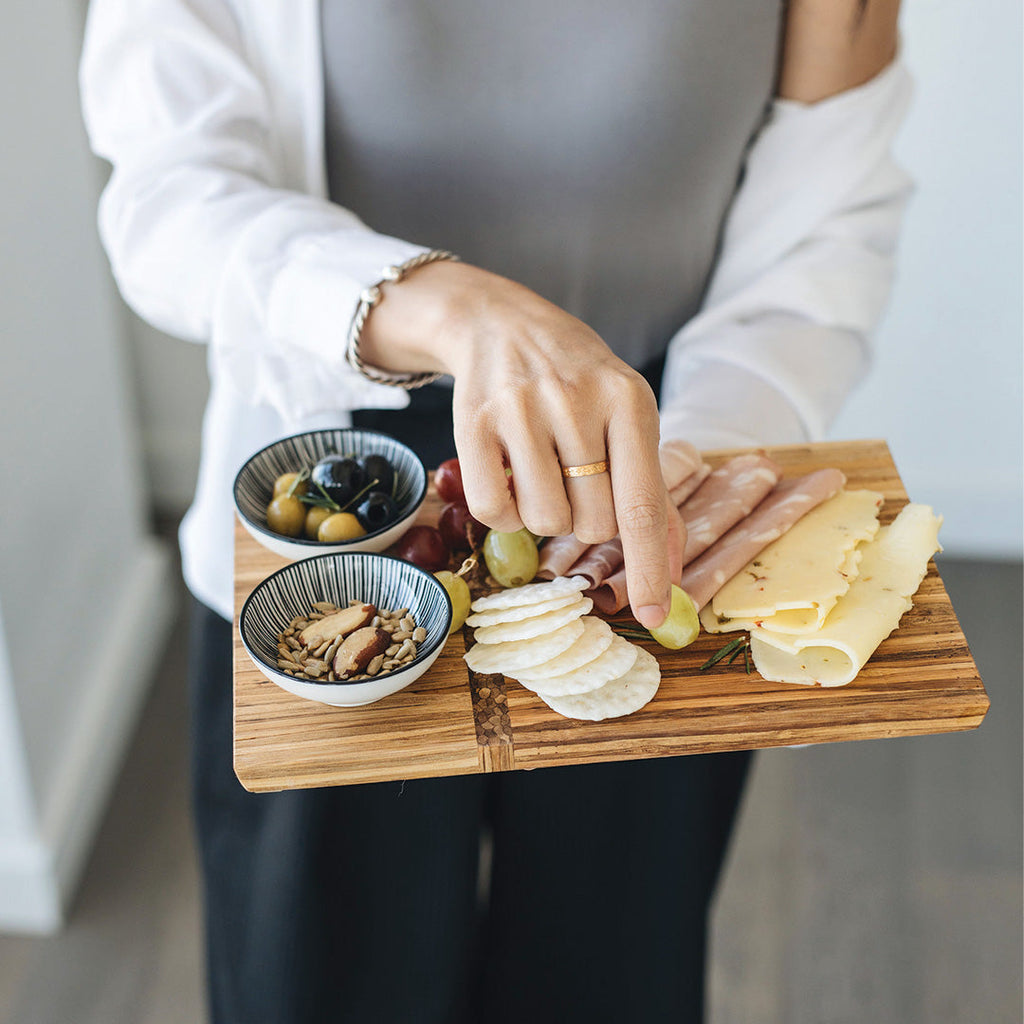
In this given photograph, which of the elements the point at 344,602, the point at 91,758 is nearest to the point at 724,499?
the point at 344,602

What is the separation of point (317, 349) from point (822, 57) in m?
0.59

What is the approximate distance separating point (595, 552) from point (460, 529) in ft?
0.38

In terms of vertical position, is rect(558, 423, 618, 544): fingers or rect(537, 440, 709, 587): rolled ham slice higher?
rect(558, 423, 618, 544): fingers

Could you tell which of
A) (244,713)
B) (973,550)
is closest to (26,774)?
(244,713)

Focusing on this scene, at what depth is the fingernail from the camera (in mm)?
732

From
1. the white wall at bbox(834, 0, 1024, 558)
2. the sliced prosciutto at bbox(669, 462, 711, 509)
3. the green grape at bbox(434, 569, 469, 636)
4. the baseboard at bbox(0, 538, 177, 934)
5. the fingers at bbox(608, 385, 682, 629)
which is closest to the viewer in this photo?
the fingers at bbox(608, 385, 682, 629)

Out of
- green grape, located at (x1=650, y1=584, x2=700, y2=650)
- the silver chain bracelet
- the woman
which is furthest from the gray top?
green grape, located at (x1=650, y1=584, x2=700, y2=650)

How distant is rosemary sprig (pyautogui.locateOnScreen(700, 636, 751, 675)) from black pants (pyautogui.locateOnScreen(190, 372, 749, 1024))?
0.34 meters

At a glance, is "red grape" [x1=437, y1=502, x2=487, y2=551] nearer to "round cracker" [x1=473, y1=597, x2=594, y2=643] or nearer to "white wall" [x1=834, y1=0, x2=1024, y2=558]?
"round cracker" [x1=473, y1=597, x2=594, y2=643]

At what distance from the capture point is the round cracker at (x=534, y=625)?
0.79 meters

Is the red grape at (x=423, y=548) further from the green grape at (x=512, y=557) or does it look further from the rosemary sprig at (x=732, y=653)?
the rosemary sprig at (x=732, y=653)

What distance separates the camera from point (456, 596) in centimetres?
82

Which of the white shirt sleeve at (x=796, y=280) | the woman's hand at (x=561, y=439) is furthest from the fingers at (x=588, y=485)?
the white shirt sleeve at (x=796, y=280)

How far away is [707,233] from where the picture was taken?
1.11 meters
